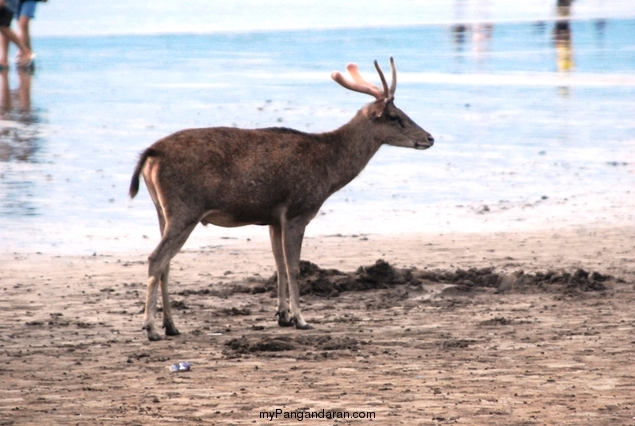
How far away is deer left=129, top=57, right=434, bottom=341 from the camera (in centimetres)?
926

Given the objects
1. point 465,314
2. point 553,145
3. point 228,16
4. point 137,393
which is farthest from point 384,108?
point 228,16

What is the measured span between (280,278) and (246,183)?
0.90 metres

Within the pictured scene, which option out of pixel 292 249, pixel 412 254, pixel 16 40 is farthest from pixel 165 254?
pixel 16 40

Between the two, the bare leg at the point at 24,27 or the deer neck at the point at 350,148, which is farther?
the bare leg at the point at 24,27

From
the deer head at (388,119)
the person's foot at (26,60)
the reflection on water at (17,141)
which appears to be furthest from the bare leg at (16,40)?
the deer head at (388,119)

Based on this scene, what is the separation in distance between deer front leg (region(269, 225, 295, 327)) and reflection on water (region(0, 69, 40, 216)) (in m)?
4.53

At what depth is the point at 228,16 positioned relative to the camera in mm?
44281

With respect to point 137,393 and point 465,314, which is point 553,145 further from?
point 137,393

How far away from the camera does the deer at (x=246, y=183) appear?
926 centimetres

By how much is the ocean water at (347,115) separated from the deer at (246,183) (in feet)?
9.07

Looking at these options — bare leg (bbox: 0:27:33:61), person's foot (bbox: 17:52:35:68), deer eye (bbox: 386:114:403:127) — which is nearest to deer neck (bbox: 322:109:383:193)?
deer eye (bbox: 386:114:403:127)

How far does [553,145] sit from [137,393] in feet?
37.1

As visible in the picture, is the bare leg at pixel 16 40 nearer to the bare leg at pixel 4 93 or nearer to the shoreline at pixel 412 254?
the bare leg at pixel 4 93

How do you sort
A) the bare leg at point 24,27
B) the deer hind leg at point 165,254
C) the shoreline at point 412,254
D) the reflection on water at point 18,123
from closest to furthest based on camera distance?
the deer hind leg at point 165,254 < the shoreline at point 412,254 < the reflection on water at point 18,123 < the bare leg at point 24,27
